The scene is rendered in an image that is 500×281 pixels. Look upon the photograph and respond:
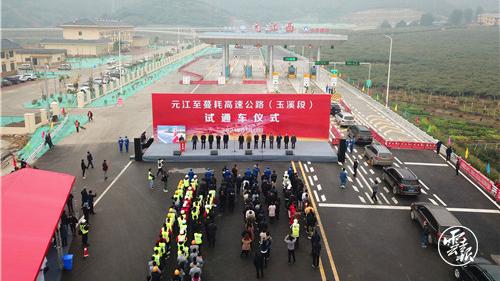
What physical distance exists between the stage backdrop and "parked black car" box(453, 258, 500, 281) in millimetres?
17966

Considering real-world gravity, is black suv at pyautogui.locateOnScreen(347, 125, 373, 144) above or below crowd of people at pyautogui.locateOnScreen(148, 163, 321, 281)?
above

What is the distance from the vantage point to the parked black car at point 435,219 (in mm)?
18578

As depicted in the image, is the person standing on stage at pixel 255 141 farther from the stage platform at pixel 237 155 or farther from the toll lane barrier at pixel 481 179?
the toll lane barrier at pixel 481 179

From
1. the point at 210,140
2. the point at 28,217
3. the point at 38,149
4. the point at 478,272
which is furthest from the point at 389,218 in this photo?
the point at 38,149

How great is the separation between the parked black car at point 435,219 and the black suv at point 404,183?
311 centimetres

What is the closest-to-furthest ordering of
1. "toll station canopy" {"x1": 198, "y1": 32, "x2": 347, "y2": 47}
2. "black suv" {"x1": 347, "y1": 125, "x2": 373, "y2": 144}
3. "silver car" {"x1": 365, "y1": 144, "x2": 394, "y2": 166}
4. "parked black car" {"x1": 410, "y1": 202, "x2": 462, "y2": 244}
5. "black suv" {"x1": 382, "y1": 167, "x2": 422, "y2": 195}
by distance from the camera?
"parked black car" {"x1": 410, "y1": 202, "x2": 462, "y2": 244} → "black suv" {"x1": 382, "y1": 167, "x2": 422, "y2": 195} → "silver car" {"x1": 365, "y1": 144, "x2": 394, "y2": 166} → "black suv" {"x1": 347, "y1": 125, "x2": 373, "y2": 144} → "toll station canopy" {"x1": 198, "y1": 32, "x2": 347, "y2": 47}

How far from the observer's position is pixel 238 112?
32.4 meters

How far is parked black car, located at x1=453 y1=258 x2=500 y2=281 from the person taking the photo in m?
14.8

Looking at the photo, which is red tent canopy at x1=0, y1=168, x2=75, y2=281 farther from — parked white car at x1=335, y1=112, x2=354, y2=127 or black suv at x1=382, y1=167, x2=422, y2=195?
parked white car at x1=335, y1=112, x2=354, y2=127

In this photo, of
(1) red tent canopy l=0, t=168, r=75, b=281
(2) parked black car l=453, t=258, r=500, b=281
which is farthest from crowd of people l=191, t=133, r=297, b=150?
(2) parked black car l=453, t=258, r=500, b=281

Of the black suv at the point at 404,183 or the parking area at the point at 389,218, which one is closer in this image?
the parking area at the point at 389,218

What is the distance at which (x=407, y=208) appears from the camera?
23203mm


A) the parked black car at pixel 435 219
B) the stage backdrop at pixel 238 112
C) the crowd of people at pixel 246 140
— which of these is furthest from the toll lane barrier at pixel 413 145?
the parked black car at pixel 435 219

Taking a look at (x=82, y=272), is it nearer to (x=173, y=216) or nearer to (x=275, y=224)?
(x=173, y=216)
